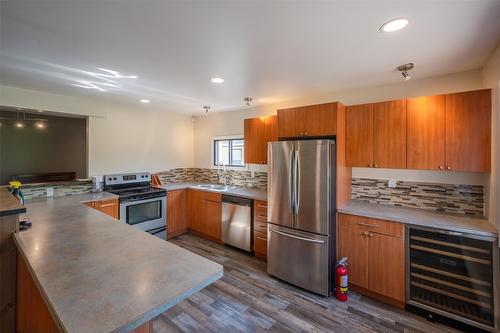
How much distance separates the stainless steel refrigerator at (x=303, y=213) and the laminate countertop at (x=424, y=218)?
1.12ft

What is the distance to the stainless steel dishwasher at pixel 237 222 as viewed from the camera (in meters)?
3.47

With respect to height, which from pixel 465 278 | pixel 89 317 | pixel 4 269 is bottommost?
pixel 465 278

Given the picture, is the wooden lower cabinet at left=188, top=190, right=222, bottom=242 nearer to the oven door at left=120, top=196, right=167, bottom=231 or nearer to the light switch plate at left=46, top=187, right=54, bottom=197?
the oven door at left=120, top=196, right=167, bottom=231

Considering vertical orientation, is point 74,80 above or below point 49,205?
above

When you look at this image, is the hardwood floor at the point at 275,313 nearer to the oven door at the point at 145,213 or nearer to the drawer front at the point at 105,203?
the oven door at the point at 145,213

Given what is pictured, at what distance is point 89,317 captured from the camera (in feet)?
2.65

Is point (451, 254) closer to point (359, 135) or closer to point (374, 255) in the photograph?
point (374, 255)

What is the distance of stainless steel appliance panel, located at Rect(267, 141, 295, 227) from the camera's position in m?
2.69

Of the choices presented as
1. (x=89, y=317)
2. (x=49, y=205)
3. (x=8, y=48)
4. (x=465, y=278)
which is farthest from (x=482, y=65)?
(x=49, y=205)

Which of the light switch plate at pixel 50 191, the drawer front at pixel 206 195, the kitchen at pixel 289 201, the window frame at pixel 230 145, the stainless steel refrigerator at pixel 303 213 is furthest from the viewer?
the window frame at pixel 230 145

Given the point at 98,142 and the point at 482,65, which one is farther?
the point at 98,142

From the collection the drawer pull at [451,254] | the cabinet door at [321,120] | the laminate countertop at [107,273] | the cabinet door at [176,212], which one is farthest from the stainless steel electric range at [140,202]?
the drawer pull at [451,254]

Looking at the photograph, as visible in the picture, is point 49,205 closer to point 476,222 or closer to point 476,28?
point 476,28

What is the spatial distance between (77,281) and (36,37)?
1.84 meters
